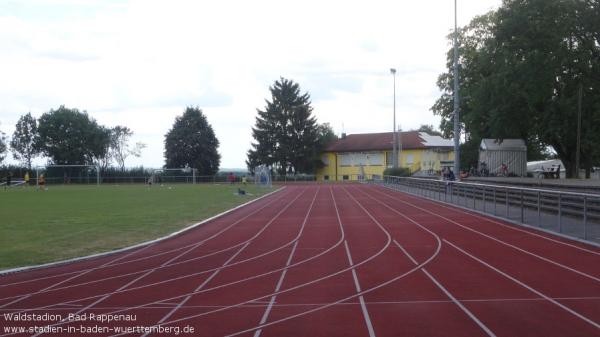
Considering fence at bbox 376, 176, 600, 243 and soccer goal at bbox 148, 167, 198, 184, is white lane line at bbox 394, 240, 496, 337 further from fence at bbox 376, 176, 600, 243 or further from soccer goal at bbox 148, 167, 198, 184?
soccer goal at bbox 148, 167, 198, 184

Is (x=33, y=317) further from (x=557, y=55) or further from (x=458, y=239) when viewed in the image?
(x=557, y=55)

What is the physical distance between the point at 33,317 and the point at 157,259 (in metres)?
4.64

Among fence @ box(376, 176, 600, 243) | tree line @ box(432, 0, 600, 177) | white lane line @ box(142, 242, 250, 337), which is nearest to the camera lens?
white lane line @ box(142, 242, 250, 337)

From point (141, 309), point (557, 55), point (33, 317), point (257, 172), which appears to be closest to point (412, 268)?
point (141, 309)

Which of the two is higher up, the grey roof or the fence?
the grey roof

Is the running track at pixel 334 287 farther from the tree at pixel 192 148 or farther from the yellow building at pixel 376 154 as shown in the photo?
the tree at pixel 192 148

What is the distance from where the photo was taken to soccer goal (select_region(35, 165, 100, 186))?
246ft

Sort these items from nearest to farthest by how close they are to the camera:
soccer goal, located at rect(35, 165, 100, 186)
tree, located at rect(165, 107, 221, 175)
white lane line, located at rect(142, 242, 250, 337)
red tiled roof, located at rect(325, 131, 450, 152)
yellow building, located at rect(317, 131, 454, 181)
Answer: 1. white lane line, located at rect(142, 242, 250, 337)
2. soccer goal, located at rect(35, 165, 100, 186)
3. yellow building, located at rect(317, 131, 454, 181)
4. red tiled roof, located at rect(325, 131, 450, 152)
5. tree, located at rect(165, 107, 221, 175)

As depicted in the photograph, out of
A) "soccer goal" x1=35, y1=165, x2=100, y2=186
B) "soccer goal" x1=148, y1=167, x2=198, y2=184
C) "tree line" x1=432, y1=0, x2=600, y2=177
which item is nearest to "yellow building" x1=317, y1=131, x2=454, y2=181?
"soccer goal" x1=148, y1=167, x2=198, y2=184

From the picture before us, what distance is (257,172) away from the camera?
61.4 metres

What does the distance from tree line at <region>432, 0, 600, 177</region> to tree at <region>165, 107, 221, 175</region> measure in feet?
147

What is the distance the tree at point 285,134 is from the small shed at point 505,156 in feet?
125

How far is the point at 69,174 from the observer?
258 ft

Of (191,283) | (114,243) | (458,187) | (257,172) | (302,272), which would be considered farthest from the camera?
(257,172)
